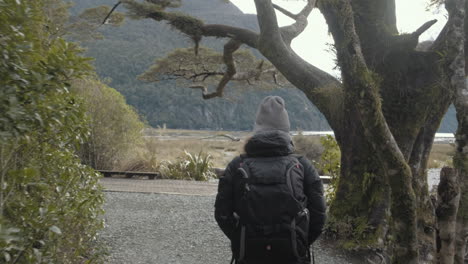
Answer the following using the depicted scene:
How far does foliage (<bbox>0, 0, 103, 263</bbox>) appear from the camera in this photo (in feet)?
5.30

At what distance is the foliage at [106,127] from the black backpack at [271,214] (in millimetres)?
8599

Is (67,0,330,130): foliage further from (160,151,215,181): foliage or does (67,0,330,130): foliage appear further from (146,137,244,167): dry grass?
(160,151,215,181): foliage

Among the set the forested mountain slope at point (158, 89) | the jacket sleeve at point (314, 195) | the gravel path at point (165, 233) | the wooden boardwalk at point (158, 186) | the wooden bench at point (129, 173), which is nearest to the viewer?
the jacket sleeve at point (314, 195)

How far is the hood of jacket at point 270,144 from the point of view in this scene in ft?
7.27

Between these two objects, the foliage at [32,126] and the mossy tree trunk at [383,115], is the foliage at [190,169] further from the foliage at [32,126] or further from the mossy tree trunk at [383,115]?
the foliage at [32,126]

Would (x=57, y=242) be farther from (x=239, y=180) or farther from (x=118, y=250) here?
(x=118, y=250)

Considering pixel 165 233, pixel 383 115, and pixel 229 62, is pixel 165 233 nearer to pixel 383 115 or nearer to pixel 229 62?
pixel 383 115

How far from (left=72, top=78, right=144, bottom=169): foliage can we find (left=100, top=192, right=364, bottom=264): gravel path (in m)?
3.08

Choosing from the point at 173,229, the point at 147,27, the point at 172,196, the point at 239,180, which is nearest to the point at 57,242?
the point at 239,180

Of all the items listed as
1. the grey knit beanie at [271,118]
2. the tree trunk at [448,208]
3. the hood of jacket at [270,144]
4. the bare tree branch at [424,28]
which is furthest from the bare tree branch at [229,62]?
the tree trunk at [448,208]

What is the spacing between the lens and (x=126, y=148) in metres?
10.9

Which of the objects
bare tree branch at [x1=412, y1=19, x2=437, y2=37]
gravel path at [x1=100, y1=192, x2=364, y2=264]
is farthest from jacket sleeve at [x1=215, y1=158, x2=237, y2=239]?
bare tree branch at [x1=412, y1=19, x2=437, y2=37]

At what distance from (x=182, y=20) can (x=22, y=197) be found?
6.43m

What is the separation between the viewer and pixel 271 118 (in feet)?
7.81
